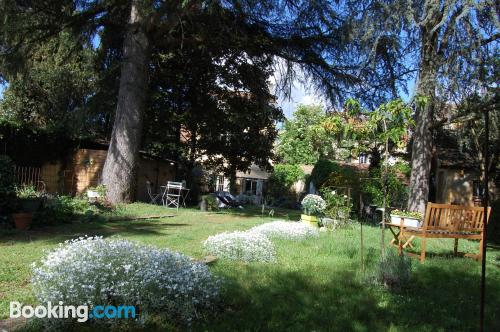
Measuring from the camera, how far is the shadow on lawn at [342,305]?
362 cm

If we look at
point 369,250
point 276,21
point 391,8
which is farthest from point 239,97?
point 369,250

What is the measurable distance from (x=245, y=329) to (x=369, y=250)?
431cm

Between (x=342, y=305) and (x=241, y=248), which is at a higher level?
(x=241, y=248)

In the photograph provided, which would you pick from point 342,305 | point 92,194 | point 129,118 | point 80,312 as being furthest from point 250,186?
point 80,312

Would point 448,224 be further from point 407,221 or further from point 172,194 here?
point 172,194

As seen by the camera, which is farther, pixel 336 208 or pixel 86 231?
pixel 336 208

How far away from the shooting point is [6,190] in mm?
8438

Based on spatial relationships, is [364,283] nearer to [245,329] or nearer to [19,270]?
[245,329]

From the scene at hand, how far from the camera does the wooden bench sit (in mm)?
6945

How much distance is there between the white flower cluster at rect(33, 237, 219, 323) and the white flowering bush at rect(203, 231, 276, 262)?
1.96 m

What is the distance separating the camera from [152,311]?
3.40 meters

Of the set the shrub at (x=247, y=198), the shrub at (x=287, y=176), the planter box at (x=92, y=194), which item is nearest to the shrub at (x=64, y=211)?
the planter box at (x=92, y=194)

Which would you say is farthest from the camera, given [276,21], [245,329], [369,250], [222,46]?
[222,46]

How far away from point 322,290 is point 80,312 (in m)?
2.50
